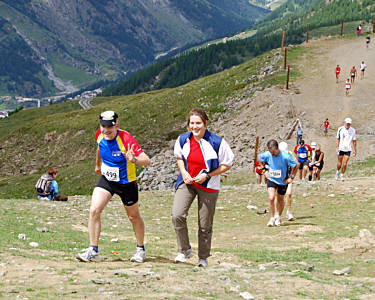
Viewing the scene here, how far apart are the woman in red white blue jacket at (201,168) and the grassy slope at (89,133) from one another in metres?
50.1

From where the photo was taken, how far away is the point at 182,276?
312 inches

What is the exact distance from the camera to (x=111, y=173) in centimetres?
927

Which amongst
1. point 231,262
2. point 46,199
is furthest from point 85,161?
point 231,262

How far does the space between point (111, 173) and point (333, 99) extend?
48.9 m

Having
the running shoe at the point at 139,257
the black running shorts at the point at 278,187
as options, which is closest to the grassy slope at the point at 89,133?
the black running shorts at the point at 278,187

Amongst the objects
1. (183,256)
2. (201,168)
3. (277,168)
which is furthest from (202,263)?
(277,168)

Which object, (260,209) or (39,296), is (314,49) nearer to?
(260,209)

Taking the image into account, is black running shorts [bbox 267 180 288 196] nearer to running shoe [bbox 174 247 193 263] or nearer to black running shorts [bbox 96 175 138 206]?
running shoe [bbox 174 247 193 263]

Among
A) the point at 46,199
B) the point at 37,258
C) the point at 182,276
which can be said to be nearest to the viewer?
the point at 182,276

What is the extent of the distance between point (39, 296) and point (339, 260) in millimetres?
7229

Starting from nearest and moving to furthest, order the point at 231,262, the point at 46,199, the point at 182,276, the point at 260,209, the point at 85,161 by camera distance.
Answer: the point at 182,276 → the point at 231,262 → the point at 260,209 → the point at 46,199 → the point at 85,161

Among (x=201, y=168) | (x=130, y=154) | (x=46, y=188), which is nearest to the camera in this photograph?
(x=130, y=154)

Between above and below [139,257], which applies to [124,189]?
above

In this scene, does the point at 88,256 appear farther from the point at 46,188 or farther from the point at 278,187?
the point at 46,188
